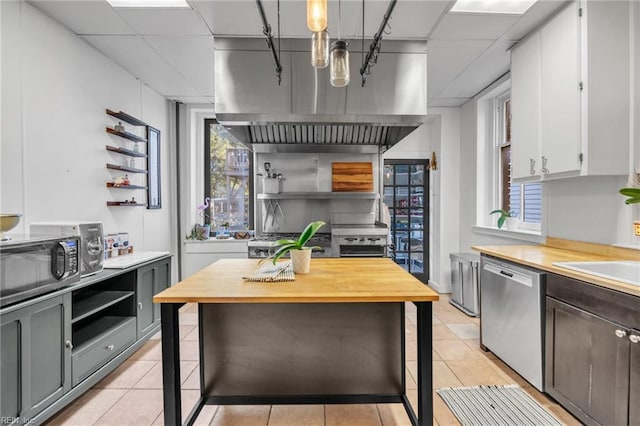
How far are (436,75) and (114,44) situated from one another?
3.22 meters

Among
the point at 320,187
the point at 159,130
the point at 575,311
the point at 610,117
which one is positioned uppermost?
the point at 159,130

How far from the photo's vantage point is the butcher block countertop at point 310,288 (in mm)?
1440

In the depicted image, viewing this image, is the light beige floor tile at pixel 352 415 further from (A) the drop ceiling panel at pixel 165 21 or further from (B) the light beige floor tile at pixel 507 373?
(A) the drop ceiling panel at pixel 165 21

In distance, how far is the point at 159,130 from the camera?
4094 mm

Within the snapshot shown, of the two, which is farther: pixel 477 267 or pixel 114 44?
pixel 477 267

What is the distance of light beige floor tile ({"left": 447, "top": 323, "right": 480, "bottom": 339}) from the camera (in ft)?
10.4

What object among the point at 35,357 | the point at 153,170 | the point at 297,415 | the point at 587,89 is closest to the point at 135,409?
the point at 35,357

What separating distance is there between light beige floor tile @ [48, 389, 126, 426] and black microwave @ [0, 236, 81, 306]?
2.72ft

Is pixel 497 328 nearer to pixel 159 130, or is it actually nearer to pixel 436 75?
pixel 436 75

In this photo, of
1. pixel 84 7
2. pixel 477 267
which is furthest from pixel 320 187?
pixel 84 7

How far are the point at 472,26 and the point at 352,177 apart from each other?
2134 millimetres

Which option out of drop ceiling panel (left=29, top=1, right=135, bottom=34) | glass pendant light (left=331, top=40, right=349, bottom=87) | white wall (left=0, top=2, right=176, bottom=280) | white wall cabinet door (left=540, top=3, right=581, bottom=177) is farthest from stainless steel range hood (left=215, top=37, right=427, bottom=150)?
white wall (left=0, top=2, right=176, bottom=280)

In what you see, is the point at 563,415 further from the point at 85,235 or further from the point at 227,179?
the point at 227,179

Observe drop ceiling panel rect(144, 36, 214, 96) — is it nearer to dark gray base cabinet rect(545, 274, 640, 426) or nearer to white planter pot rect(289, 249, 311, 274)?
white planter pot rect(289, 249, 311, 274)
